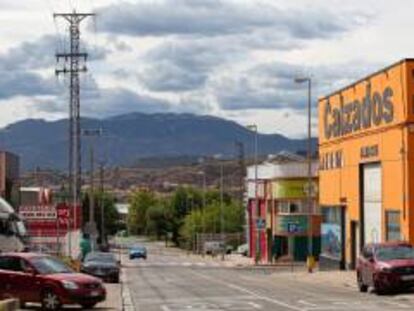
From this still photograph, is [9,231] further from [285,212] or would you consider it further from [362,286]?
[285,212]

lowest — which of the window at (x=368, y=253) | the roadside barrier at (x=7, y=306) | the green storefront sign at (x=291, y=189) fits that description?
the roadside barrier at (x=7, y=306)


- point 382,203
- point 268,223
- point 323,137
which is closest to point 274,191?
point 268,223

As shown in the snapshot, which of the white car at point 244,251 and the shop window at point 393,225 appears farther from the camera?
the white car at point 244,251

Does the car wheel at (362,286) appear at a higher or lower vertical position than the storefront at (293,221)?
lower

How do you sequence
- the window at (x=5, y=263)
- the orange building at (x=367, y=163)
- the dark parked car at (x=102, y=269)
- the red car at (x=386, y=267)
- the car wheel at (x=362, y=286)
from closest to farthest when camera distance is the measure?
1. the window at (x=5, y=263)
2. the red car at (x=386, y=267)
3. the car wheel at (x=362, y=286)
4. the dark parked car at (x=102, y=269)
5. the orange building at (x=367, y=163)

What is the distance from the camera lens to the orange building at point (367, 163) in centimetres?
4997

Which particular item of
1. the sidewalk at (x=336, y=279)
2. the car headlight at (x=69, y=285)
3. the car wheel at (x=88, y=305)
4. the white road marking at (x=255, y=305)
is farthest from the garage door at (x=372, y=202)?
the car headlight at (x=69, y=285)

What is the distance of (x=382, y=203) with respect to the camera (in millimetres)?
53500

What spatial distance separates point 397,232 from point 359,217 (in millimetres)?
7509

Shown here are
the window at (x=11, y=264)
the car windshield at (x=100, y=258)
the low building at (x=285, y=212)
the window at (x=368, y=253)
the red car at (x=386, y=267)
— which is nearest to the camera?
the window at (x=11, y=264)

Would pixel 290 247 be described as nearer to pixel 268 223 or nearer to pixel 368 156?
pixel 268 223

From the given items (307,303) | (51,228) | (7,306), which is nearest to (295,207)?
(51,228)

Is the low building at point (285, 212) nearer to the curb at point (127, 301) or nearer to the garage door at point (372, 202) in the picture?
the garage door at point (372, 202)

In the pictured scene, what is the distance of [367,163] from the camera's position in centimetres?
5741
